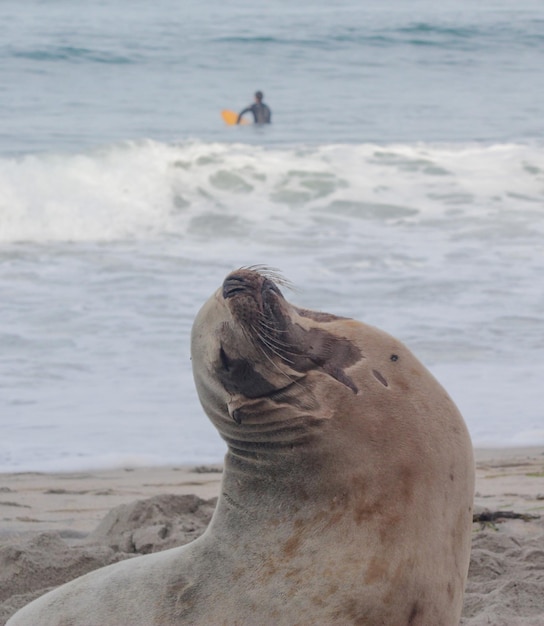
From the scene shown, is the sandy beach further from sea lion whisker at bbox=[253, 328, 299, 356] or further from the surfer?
the surfer

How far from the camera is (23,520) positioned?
16.3 feet

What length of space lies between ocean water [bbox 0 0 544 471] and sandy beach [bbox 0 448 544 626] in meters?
0.39

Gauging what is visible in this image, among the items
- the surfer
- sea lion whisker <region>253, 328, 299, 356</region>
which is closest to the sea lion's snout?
sea lion whisker <region>253, 328, 299, 356</region>

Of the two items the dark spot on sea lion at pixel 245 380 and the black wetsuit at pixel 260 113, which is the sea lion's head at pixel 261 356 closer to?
the dark spot on sea lion at pixel 245 380

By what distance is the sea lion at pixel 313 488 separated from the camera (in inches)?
99.8

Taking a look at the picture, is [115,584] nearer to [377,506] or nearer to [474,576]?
[377,506]

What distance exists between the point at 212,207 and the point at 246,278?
11.5 m

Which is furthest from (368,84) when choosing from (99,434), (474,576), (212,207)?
(474,576)

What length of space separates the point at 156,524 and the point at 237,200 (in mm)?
10312

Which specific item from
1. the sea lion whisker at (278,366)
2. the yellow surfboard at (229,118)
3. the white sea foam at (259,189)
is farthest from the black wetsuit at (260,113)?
the sea lion whisker at (278,366)

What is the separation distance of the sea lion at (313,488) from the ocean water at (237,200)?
0.33 m

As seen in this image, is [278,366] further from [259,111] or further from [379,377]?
[259,111]

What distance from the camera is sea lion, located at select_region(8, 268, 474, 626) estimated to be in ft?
8.32

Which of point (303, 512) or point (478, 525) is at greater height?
point (303, 512)
